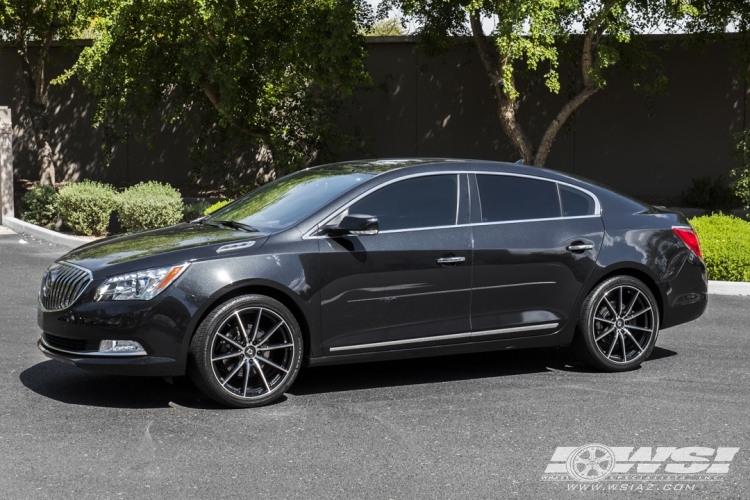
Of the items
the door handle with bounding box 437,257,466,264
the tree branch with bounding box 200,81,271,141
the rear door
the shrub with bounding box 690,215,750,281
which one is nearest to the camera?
the door handle with bounding box 437,257,466,264

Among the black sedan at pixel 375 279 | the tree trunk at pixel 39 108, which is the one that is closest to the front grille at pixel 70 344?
the black sedan at pixel 375 279

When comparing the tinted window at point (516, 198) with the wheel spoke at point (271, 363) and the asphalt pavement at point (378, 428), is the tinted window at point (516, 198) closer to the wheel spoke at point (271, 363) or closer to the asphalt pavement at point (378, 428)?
the asphalt pavement at point (378, 428)

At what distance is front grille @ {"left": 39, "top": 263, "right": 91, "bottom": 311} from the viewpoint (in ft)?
20.5

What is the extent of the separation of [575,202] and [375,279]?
1.84 meters

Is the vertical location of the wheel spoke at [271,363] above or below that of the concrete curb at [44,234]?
above

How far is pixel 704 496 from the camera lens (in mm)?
4906

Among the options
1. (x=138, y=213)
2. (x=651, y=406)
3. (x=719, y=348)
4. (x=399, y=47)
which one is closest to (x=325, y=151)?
(x=399, y=47)

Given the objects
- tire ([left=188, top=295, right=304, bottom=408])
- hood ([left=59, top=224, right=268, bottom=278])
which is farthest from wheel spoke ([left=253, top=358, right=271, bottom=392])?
hood ([left=59, top=224, right=268, bottom=278])

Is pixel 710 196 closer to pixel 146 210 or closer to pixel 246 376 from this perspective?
pixel 146 210

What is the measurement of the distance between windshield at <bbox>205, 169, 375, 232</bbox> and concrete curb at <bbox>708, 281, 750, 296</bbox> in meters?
5.64

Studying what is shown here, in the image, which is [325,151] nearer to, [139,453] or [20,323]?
[20,323]

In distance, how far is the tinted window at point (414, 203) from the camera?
679 cm

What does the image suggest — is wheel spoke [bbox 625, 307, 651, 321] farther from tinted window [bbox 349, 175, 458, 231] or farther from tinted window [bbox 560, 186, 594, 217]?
tinted window [bbox 349, 175, 458, 231]

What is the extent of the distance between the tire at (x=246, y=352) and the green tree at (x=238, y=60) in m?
9.89
